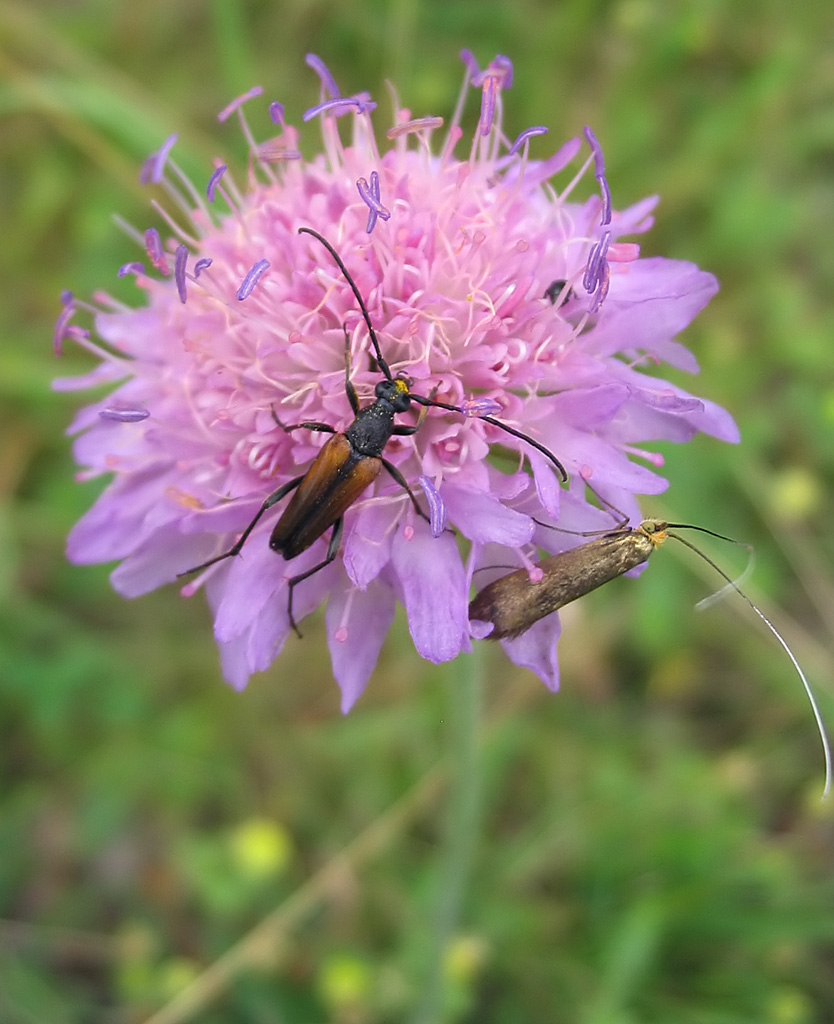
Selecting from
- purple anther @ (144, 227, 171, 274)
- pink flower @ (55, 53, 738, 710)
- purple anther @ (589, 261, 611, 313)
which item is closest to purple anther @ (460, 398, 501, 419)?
pink flower @ (55, 53, 738, 710)

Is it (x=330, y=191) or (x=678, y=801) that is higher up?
(x=330, y=191)

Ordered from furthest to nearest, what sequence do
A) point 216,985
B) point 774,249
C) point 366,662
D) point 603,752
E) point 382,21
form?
point 382,21, point 774,249, point 603,752, point 216,985, point 366,662

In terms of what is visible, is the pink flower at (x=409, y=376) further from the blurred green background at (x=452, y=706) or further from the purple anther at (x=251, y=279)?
the blurred green background at (x=452, y=706)

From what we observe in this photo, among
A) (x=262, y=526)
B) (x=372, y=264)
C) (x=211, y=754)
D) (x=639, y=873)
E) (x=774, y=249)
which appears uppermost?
(x=372, y=264)

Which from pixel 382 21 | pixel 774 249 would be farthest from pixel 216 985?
pixel 382 21

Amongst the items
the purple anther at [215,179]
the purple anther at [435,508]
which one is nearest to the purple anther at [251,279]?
the purple anther at [215,179]

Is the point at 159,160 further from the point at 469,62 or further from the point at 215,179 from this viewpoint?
the point at 469,62

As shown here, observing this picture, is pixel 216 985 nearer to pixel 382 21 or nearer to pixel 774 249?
pixel 774 249

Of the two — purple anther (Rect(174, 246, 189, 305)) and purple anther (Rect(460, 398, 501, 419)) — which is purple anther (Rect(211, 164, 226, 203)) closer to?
purple anther (Rect(174, 246, 189, 305))
